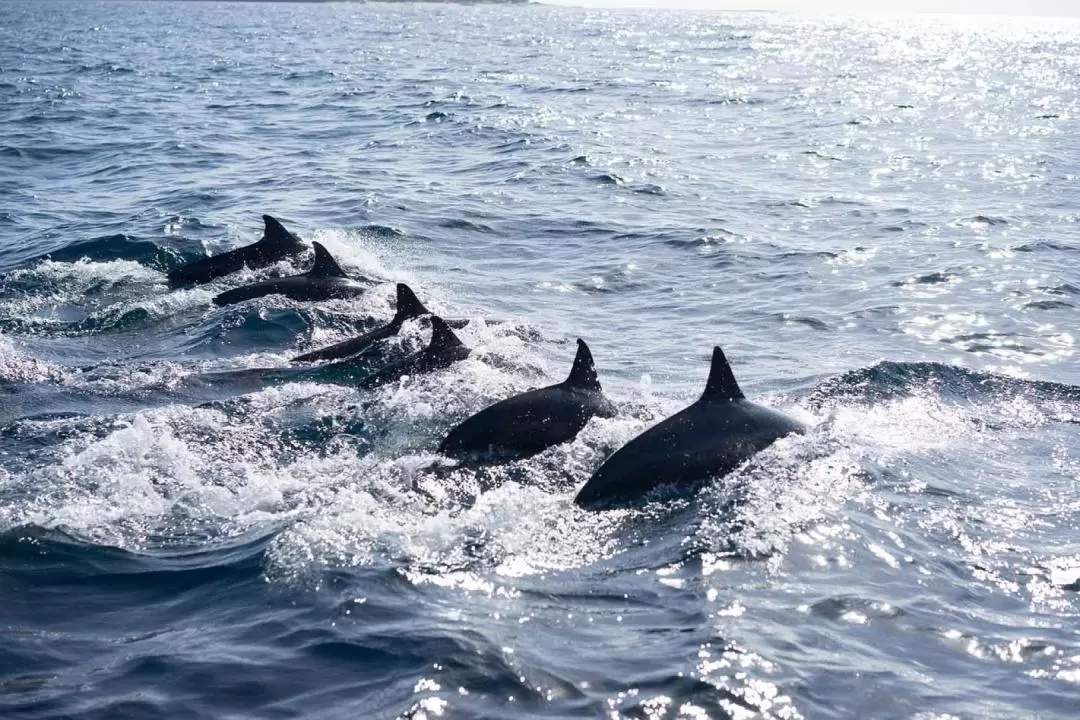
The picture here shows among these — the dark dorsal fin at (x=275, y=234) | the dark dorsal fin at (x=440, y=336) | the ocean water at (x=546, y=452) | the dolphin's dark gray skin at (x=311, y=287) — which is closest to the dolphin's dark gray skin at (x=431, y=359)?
the dark dorsal fin at (x=440, y=336)

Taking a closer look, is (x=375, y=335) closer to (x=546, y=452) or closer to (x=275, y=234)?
(x=546, y=452)

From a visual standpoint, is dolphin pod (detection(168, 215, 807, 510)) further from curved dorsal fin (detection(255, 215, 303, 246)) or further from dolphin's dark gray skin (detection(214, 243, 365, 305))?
curved dorsal fin (detection(255, 215, 303, 246))

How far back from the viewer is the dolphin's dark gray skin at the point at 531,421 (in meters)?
11.7

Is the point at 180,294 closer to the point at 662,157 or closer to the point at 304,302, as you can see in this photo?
the point at 304,302

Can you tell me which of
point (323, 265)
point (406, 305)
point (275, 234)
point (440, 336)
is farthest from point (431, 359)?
point (275, 234)

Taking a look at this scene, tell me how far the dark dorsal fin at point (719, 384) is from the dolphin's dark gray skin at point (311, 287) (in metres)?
8.29

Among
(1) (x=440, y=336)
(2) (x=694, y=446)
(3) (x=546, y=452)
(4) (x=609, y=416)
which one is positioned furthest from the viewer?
(1) (x=440, y=336)

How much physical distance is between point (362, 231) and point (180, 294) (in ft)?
19.5

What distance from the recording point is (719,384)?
1158 centimetres

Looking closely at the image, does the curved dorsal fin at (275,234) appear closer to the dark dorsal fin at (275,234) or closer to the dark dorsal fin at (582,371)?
the dark dorsal fin at (275,234)

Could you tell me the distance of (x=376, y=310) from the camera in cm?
1795

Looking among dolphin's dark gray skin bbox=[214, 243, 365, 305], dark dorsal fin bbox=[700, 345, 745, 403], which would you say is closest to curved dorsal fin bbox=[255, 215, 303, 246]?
dolphin's dark gray skin bbox=[214, 243, 365, 305]

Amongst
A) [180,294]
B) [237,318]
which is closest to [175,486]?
[237,318]

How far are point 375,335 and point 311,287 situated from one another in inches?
122
